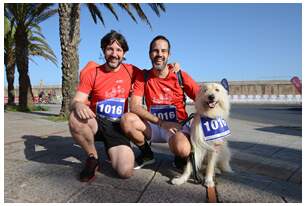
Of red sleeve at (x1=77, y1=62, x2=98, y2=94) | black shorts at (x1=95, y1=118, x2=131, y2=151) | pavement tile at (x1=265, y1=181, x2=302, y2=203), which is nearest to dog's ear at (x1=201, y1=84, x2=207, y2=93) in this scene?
black shorts at (x1=95, y1=118, x2=131, y2=151)

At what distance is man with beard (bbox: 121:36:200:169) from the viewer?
3.82m

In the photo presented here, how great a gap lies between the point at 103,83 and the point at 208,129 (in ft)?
4.79

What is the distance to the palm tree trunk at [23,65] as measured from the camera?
49.9ft

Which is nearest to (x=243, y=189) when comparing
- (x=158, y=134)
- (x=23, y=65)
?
(x=158, y=134)

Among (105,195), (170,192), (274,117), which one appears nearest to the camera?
(105,195)

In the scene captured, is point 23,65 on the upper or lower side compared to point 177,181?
upper

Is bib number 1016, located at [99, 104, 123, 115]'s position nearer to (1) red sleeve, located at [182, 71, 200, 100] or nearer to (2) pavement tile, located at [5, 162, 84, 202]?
(2) pavement tile, located at [5, 162, 84, 202]

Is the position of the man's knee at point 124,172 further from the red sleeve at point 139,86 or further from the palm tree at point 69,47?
the palm tree at point 69,47

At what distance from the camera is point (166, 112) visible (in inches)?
155

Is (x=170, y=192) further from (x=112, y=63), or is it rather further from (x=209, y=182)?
(x=112, y=63)

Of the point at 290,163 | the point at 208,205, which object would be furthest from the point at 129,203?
the point at 290,163

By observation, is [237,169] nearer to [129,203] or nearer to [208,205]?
[208,205]

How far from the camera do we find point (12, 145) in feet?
17.2

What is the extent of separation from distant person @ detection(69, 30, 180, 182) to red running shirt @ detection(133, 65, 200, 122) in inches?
9.8
